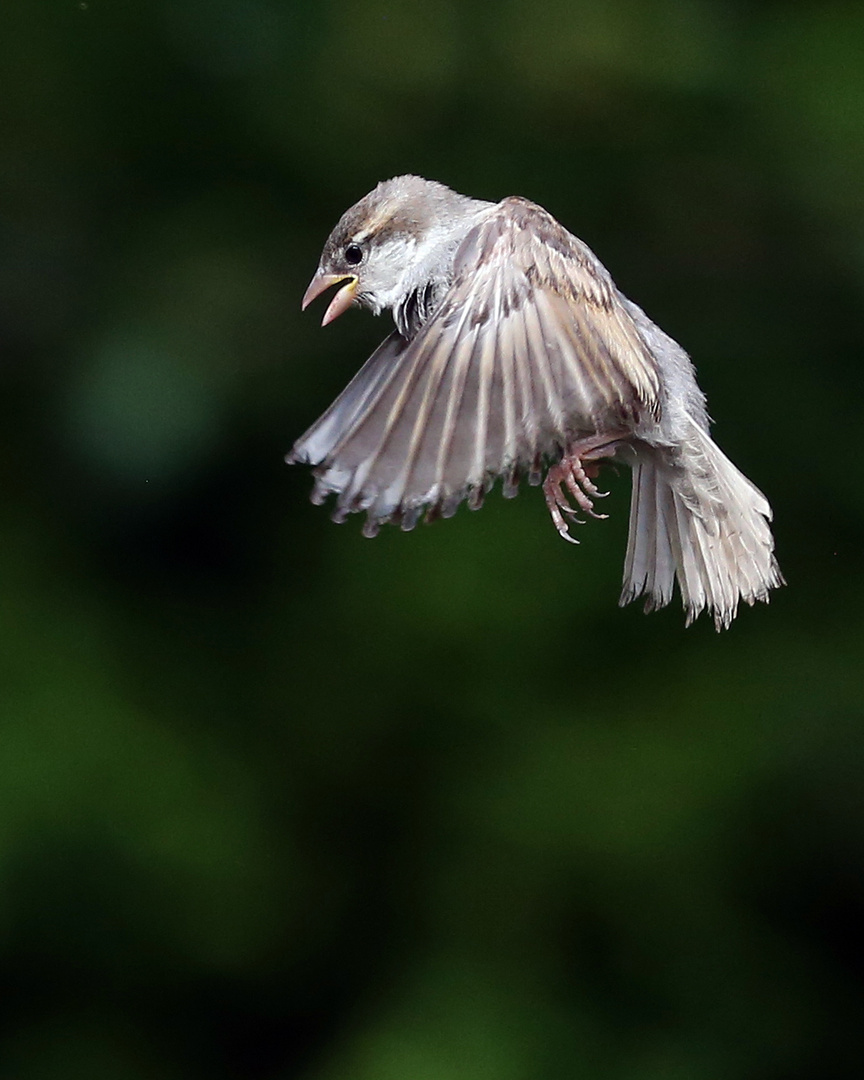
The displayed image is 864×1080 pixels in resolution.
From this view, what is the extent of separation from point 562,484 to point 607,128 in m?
2.19

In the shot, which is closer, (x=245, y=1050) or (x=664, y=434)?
(x=664, y=434)

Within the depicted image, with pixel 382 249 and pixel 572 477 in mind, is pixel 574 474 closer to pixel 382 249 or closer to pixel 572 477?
pixel 572 477

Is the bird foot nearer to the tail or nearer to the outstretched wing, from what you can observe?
the outstretched wing

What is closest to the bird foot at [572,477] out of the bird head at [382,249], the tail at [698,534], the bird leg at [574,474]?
the bird leg at [574,474]

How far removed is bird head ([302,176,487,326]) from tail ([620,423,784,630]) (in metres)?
0.48

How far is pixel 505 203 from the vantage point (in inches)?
92.4

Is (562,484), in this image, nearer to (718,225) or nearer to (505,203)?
(505,203)

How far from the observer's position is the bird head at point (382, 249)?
2467mm

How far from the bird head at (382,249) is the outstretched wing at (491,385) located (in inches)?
4.4

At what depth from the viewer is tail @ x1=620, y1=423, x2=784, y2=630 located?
8.58 ft

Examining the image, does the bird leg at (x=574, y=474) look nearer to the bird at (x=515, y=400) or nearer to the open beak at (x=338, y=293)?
the bird at (x=515, y=400)

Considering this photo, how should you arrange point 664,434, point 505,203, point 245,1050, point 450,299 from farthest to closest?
point 245,1050 < point 664,434 < point 505,203 < point 450,299

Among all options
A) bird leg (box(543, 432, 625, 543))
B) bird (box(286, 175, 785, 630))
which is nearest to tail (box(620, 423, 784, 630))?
bird (box(286, 175, 785, 630))

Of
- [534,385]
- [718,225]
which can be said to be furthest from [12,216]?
[534,385]
